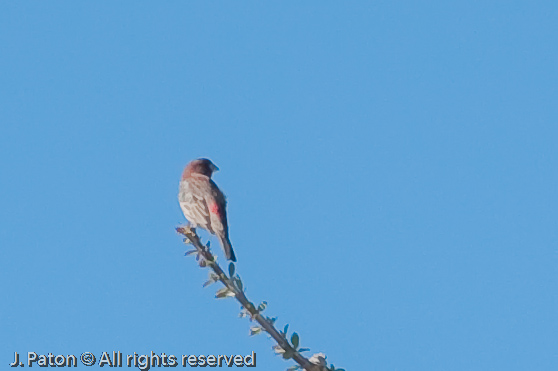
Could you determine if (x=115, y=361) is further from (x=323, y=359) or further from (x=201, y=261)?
(x=323, y=359)

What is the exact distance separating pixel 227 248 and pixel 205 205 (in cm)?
117

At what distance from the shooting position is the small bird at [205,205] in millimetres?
7391

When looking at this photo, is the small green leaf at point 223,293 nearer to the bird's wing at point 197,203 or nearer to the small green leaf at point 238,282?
the small green leaf at point 238,282

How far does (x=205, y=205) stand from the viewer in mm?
7941

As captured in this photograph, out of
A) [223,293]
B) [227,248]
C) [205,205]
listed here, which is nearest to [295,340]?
[223,293]

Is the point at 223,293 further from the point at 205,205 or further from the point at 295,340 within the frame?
the point at 205,205

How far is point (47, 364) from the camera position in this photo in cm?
374

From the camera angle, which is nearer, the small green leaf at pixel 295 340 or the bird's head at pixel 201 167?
the small green leaf at pixel 295 340

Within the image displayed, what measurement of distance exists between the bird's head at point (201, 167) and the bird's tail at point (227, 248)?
2.21 meters

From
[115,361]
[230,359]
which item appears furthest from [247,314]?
[115,361]

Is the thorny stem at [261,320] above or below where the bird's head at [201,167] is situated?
below

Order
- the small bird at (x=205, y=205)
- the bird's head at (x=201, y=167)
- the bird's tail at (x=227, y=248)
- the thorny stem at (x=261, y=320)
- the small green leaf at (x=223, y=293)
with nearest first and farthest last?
the thorny stem at (x=261, y=320), the small green leaf at (x=223, y=293), the bird's tail at (x=227, y=248), the small bird at (x=205, y=205), the bird's head at (x=201, y=167)

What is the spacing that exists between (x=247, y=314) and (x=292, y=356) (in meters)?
0.21

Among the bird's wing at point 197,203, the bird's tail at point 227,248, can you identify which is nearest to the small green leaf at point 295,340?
the bird's tail at point 227,248
